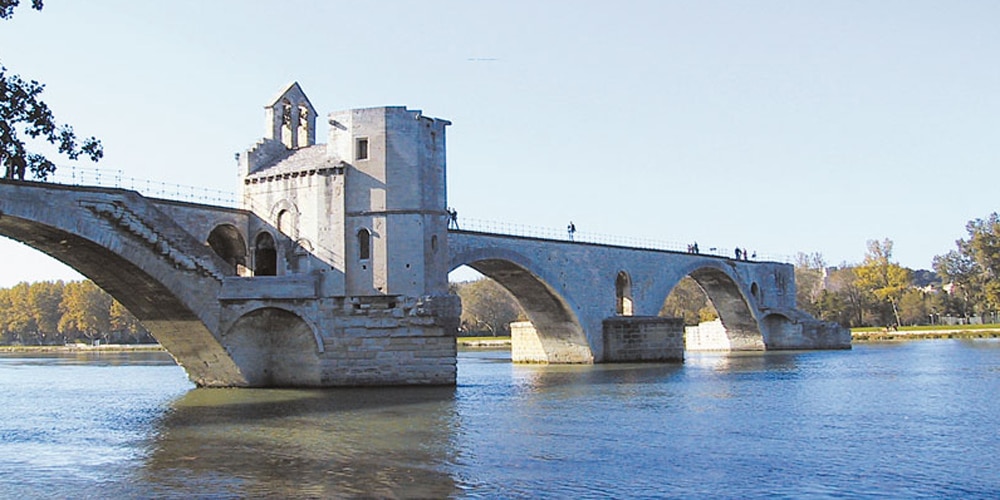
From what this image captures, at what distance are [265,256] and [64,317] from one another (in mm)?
93951

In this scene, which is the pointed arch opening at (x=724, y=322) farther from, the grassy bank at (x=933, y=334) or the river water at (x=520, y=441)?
the river water at (x=520, y=441)

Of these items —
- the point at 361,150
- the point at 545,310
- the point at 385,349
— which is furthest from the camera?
the point at 545,310

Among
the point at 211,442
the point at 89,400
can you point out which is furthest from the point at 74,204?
the point at 211,442

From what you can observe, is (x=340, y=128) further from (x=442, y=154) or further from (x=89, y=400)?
(x=89, y=400)

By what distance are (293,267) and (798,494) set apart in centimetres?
2693

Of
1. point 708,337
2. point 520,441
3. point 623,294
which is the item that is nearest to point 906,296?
point 708,337

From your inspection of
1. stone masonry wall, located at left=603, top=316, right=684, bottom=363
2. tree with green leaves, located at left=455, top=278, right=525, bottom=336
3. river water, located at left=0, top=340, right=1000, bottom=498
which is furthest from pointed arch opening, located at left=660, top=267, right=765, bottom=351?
tree with green leaves, located at left=455, top=278, right=525, bottom=336

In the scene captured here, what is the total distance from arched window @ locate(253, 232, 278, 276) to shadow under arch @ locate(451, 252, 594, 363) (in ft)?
45.7

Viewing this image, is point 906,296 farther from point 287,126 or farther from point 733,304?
point 287,126

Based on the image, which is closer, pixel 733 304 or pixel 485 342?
pixel 733 304

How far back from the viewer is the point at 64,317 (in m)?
125

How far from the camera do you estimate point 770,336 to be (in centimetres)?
8388

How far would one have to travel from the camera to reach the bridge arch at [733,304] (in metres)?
78.8

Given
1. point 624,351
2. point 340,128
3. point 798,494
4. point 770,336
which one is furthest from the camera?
point 770,336
